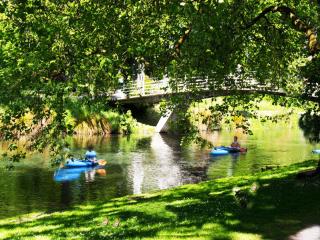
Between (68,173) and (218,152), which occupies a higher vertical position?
(218,152)

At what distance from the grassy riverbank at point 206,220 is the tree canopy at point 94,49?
265cm

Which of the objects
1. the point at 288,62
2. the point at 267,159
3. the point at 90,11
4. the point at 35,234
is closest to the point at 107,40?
the point at 90,11

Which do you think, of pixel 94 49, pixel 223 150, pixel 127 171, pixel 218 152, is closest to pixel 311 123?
pixel 94 49

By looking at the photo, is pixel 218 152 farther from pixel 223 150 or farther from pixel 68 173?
pixel 68 173

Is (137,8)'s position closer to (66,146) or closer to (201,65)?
(201,65)

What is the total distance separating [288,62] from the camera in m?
18.2

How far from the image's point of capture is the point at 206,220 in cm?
1167

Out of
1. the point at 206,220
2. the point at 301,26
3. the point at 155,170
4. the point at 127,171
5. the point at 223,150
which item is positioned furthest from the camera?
the point at 223,150

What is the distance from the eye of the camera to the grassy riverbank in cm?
1060

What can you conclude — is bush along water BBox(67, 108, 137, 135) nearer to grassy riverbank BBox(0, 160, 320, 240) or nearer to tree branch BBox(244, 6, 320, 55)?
grassy riverbank BBox(0, 160, 320, 240)

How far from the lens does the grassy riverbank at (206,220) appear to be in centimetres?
1060

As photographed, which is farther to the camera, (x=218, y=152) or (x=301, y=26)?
(x=218, y=152)

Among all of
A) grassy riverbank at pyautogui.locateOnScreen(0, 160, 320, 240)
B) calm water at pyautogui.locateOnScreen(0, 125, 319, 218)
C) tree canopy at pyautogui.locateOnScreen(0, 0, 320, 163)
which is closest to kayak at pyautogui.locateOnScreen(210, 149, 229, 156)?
calm water at pyautogui.locateOnScreen(0, 125, 319, 218)

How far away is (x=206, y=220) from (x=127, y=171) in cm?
2046
